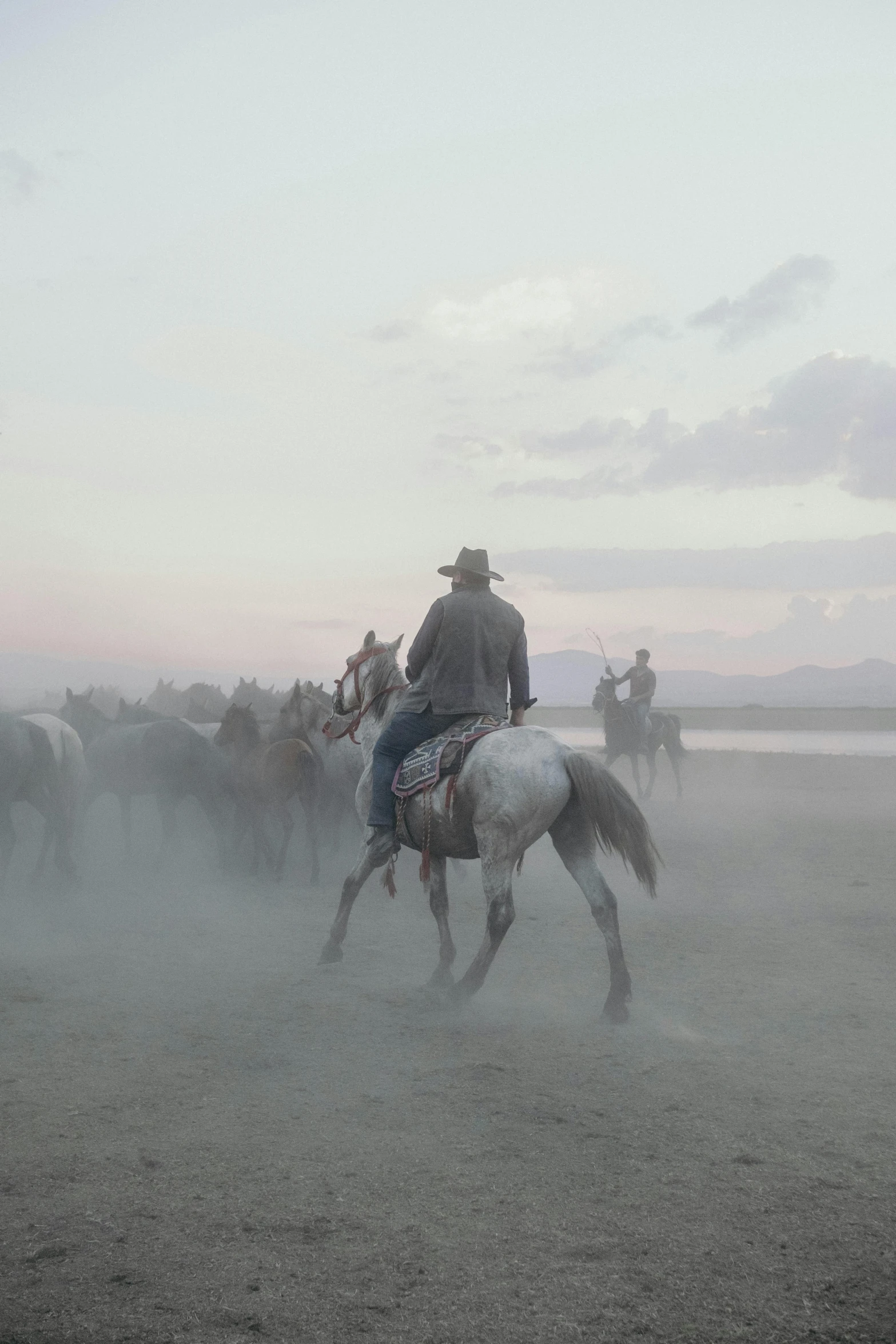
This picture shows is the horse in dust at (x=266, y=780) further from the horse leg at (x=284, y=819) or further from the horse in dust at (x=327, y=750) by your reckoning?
the horse in dust at (x=327, y=750)

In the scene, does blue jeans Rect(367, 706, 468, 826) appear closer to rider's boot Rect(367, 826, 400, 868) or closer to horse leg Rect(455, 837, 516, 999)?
rider's boot Rect(367, 826, 400, 868)

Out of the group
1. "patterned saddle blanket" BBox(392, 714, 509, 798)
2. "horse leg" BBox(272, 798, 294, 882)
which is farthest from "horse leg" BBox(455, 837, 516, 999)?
"horse leg" BBox(272, 798, 294, 882)

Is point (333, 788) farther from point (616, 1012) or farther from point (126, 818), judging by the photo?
point (616, 1012)

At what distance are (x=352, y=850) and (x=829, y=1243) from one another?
10126 mm

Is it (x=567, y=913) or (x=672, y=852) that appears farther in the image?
(x=672, y=852)

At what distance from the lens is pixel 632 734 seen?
19.7m

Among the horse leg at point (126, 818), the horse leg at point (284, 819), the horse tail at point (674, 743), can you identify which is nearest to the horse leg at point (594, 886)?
the horse leg at point (284, 819)

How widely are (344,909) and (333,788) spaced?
207 inches

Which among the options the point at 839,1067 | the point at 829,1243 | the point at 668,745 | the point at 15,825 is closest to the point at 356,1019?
the point at 839,1067

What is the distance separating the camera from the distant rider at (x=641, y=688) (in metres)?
19.2

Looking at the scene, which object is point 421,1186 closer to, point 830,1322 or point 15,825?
point 830,1322

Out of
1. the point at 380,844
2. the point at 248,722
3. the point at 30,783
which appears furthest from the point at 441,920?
the point at 248,722

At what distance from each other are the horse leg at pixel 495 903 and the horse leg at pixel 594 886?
402 mm

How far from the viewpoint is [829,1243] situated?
3.43 m
